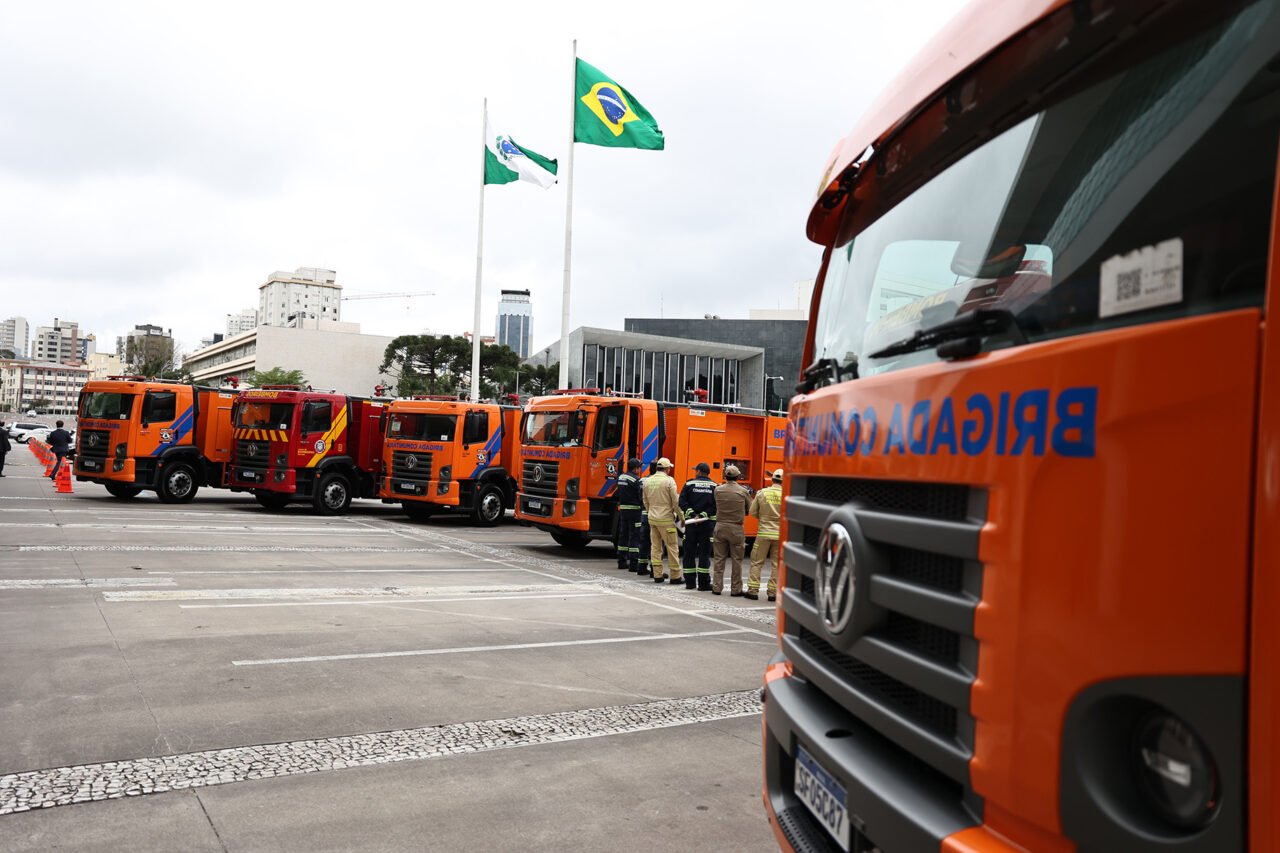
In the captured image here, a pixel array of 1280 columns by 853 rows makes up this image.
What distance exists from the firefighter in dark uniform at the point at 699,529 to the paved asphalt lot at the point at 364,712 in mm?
1097

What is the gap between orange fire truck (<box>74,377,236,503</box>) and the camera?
20344 millimetres

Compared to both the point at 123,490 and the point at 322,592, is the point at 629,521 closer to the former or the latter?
the point at 322,592

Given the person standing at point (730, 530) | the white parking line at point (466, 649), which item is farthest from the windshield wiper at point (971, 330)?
the person standing at point (730, 530)

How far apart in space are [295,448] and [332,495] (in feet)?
4.92

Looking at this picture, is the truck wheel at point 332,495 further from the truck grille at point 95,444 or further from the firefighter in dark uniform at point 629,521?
the firefighter in dark uniform at point 629,521

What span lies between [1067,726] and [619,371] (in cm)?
5533

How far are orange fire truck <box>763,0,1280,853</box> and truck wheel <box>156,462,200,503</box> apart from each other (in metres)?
21.6

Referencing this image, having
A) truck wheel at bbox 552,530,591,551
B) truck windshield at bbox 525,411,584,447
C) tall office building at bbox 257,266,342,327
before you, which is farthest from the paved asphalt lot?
tall office building at bbox 257,266,342,327

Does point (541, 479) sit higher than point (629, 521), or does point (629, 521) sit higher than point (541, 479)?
point (541, 479)

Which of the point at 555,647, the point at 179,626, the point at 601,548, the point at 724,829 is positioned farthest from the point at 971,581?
the point at 601,548

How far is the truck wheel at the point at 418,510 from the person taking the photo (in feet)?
69.2

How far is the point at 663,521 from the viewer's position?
1319 cm

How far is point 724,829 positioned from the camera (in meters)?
4.05

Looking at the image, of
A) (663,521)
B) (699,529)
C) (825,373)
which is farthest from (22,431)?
(825,373)
